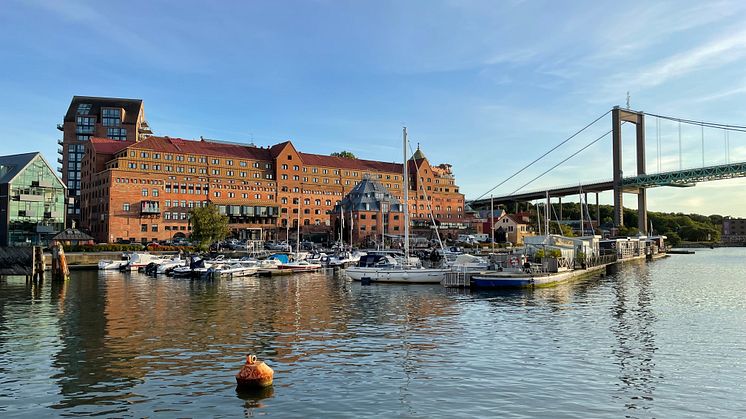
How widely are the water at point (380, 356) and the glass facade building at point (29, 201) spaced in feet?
198

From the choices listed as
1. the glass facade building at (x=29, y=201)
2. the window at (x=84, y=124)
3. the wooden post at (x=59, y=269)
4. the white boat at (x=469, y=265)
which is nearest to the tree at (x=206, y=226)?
the glass facade building at (x=29, y=201)

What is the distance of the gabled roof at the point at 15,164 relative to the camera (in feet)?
308

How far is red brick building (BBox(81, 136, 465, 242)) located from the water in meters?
69.0

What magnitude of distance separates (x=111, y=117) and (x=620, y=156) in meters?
155

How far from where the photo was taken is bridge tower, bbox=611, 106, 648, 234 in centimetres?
16875

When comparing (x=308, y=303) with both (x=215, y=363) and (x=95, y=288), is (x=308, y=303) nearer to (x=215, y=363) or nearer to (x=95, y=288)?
(x=215, y=363)

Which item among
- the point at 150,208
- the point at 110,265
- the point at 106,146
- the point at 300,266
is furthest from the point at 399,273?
the point at 106,146

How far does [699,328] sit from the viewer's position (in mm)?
29922

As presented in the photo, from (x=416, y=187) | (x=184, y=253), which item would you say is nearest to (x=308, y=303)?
(x=184, y=253)

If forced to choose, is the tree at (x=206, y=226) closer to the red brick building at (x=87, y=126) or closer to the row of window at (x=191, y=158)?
the row of window at (x=191, y=158)

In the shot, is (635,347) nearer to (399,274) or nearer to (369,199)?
(399,274)

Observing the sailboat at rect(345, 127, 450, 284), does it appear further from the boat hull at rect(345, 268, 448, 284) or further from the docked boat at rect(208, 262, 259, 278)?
the docked boat at rect(208, 262, 259, 278)

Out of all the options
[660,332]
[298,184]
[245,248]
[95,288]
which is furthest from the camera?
[298,184]

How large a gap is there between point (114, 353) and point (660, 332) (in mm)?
25839
